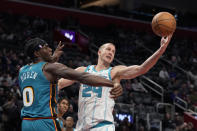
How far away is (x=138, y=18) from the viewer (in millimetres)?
22562

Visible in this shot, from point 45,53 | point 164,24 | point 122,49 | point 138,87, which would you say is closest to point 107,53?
point 164,24

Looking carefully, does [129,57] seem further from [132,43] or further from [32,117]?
[32,117]

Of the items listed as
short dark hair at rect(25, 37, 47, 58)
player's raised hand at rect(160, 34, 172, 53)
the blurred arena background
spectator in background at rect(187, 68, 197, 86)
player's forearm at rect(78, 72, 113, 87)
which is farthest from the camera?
spectator in background at rect(187, 68, 197, 86)

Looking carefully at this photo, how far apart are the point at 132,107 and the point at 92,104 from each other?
8.07 meters

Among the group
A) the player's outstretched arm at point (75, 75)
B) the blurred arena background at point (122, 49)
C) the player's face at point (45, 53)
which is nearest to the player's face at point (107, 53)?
the player's face at point (45, 53)

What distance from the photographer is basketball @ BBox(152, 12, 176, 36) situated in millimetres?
4676

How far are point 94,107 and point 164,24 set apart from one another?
4.74 ft

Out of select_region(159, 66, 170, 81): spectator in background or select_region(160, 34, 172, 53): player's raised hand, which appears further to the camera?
select_region(159, 66, 170, 81): spectator in background

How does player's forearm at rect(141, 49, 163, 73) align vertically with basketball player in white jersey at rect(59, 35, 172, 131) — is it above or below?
above

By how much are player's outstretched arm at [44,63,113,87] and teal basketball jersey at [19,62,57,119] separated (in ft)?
0.43

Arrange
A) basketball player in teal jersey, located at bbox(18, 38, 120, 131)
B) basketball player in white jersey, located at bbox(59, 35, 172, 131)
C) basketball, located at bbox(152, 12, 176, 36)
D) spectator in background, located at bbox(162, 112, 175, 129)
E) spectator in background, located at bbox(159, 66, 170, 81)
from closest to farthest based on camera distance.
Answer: basketball player in teal jersey, located at bbox(18, 38, 120, 131) → basketball player in white jersey, located at bbox(59, 35, 172, 131) → basketball, located at bbox(152, 12, 176, 36) → spectator in background, located at bbox(162, 112, 175, 129) → spectator in background, located at bbox(159, 66, 170, 81)

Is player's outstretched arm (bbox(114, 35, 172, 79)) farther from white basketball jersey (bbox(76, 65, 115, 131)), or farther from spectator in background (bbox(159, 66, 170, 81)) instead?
spectator in background (bbox(159, 66, 170, 81))

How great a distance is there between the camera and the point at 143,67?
458 centimetres

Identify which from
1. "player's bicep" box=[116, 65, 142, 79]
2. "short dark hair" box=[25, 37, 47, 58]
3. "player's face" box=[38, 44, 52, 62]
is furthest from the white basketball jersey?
"short dark hair" box=[25, 37, 47, 58]
